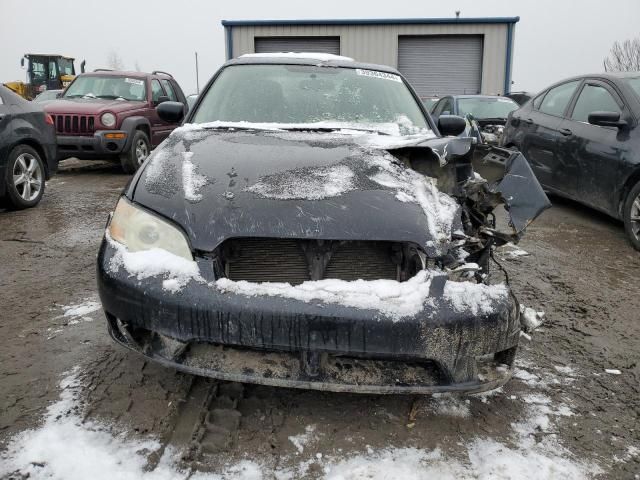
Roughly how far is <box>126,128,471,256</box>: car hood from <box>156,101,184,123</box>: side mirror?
1.05 meters

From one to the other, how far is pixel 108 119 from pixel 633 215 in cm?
717

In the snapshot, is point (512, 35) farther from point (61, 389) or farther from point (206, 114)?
point (61, 389)

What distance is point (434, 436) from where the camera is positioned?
7.16 ft

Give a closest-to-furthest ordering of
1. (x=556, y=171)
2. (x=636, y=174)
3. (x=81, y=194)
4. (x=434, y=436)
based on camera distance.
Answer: (x=434, y=436) → (x=636, y=174) → (x=556, y=171) → (x=81, y=194)

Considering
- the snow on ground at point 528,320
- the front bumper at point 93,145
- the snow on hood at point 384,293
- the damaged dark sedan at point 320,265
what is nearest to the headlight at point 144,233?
the damaged dark sedan at point 320,265

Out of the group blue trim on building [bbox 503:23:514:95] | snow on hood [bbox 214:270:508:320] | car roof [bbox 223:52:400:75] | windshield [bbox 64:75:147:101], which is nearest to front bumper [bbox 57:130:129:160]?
windshield [bbox 64:75:147:101]

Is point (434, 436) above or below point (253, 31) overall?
below

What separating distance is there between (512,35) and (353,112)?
689 inches

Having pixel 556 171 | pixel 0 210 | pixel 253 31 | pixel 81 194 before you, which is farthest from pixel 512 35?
pixel 0 210

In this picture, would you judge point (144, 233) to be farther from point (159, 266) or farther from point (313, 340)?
point (313, 340)

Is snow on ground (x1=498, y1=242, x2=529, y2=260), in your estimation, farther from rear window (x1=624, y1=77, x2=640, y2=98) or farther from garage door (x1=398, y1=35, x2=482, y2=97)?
garage door (x1=398, y1=35, x2=482, y2=97)

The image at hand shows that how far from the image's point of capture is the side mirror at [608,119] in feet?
16.4

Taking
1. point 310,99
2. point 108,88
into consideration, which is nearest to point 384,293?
point 310,99

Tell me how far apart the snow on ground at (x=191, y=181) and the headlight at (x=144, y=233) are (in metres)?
0.17
